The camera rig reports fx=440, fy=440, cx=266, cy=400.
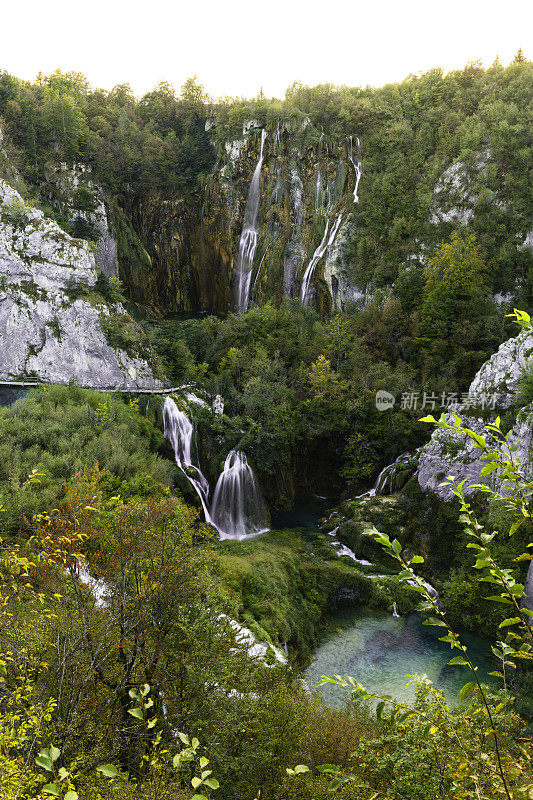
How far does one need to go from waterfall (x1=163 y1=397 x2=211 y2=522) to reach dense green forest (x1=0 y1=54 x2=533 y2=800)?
0.29m

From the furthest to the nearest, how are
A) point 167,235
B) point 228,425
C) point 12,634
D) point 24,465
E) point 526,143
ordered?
point 167,235 → point 526,143 → point 228,425 → point 24,465 → point 12,634

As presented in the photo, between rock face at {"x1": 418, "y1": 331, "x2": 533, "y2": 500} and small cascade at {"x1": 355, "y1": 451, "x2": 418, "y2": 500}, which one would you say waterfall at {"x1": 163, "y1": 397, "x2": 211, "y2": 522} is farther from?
rock face at {"x1": 418, "y1": 331, "x2": 533, "y2": 500}

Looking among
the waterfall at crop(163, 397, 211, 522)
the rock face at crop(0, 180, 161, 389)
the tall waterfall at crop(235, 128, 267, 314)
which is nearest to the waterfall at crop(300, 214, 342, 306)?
the tall waterfall at crop(235, 128, 267, 314)

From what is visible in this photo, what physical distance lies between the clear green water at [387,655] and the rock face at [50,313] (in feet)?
44.5

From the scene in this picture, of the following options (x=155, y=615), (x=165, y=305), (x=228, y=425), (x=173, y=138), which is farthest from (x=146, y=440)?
(x=173, y=138)

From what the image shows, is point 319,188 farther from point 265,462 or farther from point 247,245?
point 265,462

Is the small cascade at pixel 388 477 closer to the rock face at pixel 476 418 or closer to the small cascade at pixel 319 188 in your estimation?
the rock face at pixel 476 418

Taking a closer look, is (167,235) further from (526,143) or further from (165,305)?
(526,143)

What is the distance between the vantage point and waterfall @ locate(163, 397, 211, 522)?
17.7m

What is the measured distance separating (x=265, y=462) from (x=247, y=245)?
17.2 metres

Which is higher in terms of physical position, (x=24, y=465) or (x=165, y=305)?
(x=165, y=305)

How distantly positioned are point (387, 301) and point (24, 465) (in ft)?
61.2

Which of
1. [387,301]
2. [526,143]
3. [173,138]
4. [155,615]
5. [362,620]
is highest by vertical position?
[173,138]

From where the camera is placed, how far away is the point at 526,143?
22062 mm
